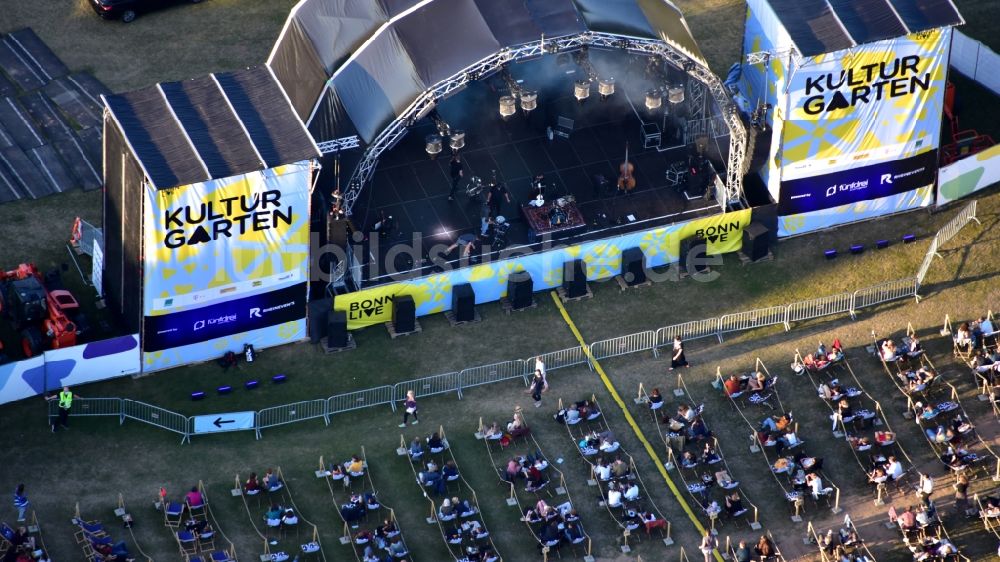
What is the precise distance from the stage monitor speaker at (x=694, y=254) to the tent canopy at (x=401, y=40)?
234 inches

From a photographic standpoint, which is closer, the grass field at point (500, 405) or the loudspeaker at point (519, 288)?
the grass field at point (500, 405)

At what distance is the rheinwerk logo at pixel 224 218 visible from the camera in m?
62.1

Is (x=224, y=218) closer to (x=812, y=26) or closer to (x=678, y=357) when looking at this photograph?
(x=678, y=357)

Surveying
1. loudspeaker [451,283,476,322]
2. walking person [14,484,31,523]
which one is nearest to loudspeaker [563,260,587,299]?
loudspeaker [451,283,476,322]

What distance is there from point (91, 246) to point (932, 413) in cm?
2817

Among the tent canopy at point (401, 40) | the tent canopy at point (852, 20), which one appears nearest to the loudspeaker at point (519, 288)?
the tent canopy at point (401, 40)

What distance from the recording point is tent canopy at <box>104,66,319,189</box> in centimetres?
6219

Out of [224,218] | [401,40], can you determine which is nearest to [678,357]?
[401,40]

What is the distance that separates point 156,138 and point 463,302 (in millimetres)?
11094

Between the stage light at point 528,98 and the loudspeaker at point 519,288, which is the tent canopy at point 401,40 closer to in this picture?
the stage light at point 528,98

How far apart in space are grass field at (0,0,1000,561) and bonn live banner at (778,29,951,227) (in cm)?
153

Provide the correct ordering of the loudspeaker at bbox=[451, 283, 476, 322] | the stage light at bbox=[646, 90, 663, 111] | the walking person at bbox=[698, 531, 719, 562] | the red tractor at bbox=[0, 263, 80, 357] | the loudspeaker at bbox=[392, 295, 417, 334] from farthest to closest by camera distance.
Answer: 1. the stage light at bbox=[646, 90, 663, 111]
2. the loudspeaker at bbox=[451, 283, 476, 322]
3. the loudspeaker at bbox=[392, 295, 417, 334]
4. the red tractor at bbox=[0, 263, 80, 357]
5. the walking person at bbox=[698, 531, 719, 562]

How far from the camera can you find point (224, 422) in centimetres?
6228

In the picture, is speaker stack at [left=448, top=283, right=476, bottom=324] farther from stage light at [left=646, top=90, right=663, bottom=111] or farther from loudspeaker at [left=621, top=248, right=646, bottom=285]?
stage light at [left=646, top=90, right=663, bottom=111]
